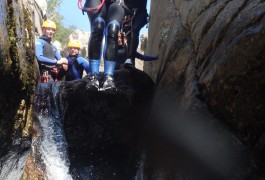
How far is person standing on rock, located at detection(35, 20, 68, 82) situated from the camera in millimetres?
9125

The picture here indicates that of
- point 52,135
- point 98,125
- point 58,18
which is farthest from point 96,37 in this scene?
point 58,18

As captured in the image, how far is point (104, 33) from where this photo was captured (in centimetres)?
684

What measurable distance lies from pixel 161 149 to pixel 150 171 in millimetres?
470

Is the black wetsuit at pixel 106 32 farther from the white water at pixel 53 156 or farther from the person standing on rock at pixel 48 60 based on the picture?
the person standing on rock at pixel 48 60

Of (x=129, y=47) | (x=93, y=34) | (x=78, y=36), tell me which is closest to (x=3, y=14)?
(x=93, y=34)

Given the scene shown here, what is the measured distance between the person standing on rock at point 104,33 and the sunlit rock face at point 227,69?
1.54 meters

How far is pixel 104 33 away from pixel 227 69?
3835mm

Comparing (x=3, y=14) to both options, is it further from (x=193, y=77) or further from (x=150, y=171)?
(x=150, y=171)

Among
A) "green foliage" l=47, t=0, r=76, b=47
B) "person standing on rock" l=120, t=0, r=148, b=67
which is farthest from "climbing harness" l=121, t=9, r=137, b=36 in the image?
"green foliage" l=47, t=0, r=76, b=47

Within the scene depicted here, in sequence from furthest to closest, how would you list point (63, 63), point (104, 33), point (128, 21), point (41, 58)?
1. point (63, 63)
2. point (41, 58)
3. point (128, 21)
4. point (104, 33)

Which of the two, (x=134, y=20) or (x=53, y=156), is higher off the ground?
(x=134, y=20)

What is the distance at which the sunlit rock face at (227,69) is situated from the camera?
10.2 feet

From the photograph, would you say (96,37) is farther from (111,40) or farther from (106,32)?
(111,40)

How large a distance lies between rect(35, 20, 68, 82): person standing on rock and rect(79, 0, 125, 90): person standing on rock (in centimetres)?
268
